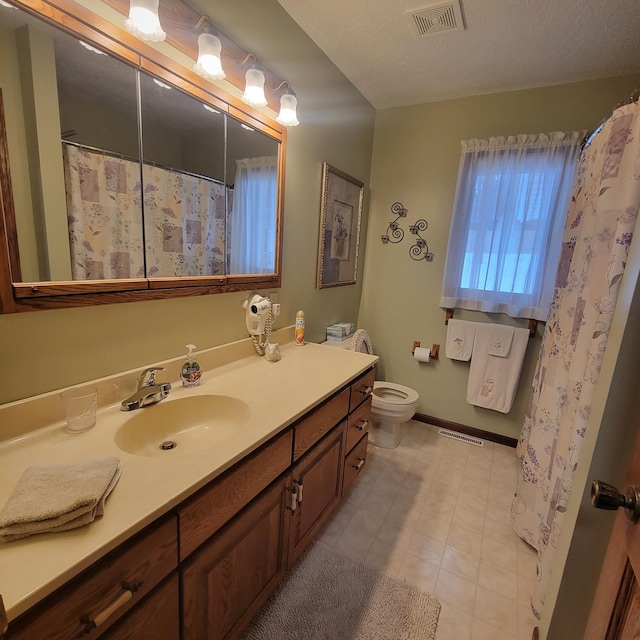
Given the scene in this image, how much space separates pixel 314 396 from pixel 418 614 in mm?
950

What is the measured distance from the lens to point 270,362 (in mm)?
1617

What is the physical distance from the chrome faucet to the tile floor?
1.12 meters

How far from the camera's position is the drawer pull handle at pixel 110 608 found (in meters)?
0.61

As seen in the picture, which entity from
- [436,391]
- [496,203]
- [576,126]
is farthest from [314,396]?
[576,126]

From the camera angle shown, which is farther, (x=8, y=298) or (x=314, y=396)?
(x=314, y=396)

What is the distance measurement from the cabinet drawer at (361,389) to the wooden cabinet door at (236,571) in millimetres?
565

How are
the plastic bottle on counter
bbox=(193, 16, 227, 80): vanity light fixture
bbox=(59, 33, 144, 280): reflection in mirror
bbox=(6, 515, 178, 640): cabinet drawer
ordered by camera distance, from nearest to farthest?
bbox=(6, 515, 178, 640): cabinet drawer → bbox=(59, 33, 144, 280): reflection in mirror → bbox=(193, 16, 227, 80): vanity light fixture → the plastic bottle on counter

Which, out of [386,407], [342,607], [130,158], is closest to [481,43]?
[130,158]

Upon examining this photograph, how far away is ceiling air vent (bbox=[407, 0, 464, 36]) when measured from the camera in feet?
4.97

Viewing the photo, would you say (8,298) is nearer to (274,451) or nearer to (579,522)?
(274,451)

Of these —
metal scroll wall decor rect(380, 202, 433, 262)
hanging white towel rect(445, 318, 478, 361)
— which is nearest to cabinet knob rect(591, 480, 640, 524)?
hanging white towel rect(445, 318, 478, 361)

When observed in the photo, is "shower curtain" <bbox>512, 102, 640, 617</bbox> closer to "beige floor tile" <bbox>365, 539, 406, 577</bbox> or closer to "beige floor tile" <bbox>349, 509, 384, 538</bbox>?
"beige floor tile" <bbox>365, 539, 406, 577</bbox>

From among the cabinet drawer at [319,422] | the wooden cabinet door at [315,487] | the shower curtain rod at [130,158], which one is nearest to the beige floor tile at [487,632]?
the wooden cabinet door at [315,487]

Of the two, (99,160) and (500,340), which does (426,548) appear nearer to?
(500,340)
